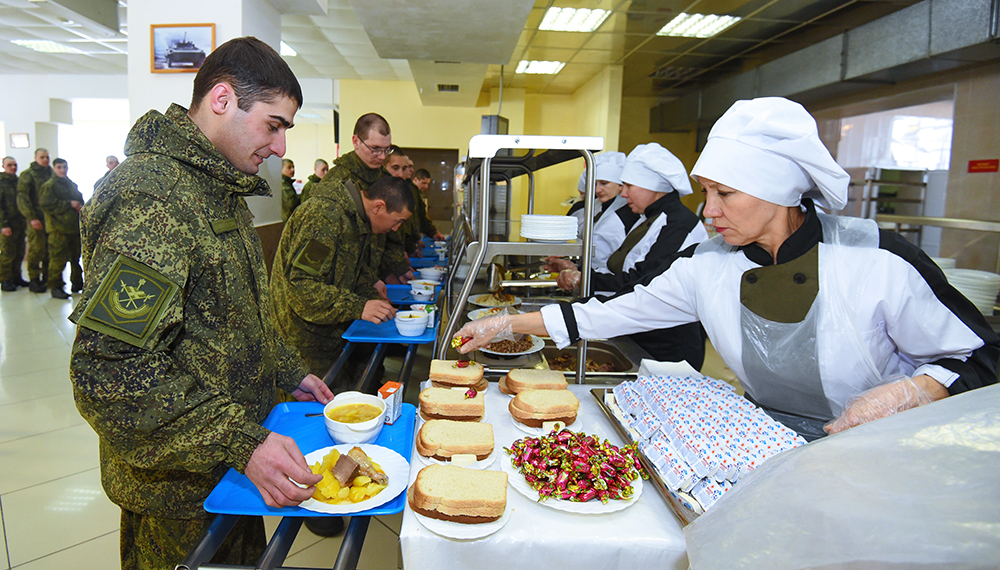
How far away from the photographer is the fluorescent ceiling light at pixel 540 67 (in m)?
8.30

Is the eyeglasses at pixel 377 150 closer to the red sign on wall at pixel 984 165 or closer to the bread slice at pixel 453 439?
the bread slice at pixel 453 439

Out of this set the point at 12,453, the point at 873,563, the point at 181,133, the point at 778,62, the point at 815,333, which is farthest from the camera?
the point at 778,62

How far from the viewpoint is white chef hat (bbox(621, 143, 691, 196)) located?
2768 mm

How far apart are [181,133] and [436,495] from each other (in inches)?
35.2

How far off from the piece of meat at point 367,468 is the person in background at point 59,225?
7.78m

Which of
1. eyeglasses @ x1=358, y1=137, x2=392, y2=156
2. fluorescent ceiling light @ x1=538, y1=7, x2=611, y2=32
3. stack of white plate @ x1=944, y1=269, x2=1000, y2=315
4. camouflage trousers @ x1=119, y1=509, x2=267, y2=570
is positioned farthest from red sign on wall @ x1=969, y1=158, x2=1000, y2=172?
camouflage trousers @ x1=119, y1=509, x2=267, y2=570

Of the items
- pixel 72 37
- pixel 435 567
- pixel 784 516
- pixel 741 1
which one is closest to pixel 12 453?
pixel 435 567

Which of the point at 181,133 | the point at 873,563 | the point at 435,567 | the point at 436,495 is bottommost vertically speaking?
the point at 435,567

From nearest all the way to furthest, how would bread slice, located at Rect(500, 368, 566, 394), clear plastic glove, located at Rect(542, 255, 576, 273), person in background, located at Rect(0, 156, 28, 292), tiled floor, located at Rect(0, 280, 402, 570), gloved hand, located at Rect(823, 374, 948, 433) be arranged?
gloved hand, located at Rect(823, 374, 948, 433)
bread slice, located at Rect(500, 368, 566, 394)
tiled floor, located at Rect(0, 280, 402, 570)
clear plastic glove, located at Rect(542, 255, 576, 273)
person in background, located at Rect(0, 156, 28, 292)

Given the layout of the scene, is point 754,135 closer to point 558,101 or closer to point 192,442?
point 192,442

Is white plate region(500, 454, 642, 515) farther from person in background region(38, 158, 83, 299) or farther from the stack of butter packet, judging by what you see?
person in background region(38, 158, 83, 299)

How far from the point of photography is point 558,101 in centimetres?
1119

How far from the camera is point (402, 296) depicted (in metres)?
3.17

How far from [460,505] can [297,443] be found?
1.56 ft
